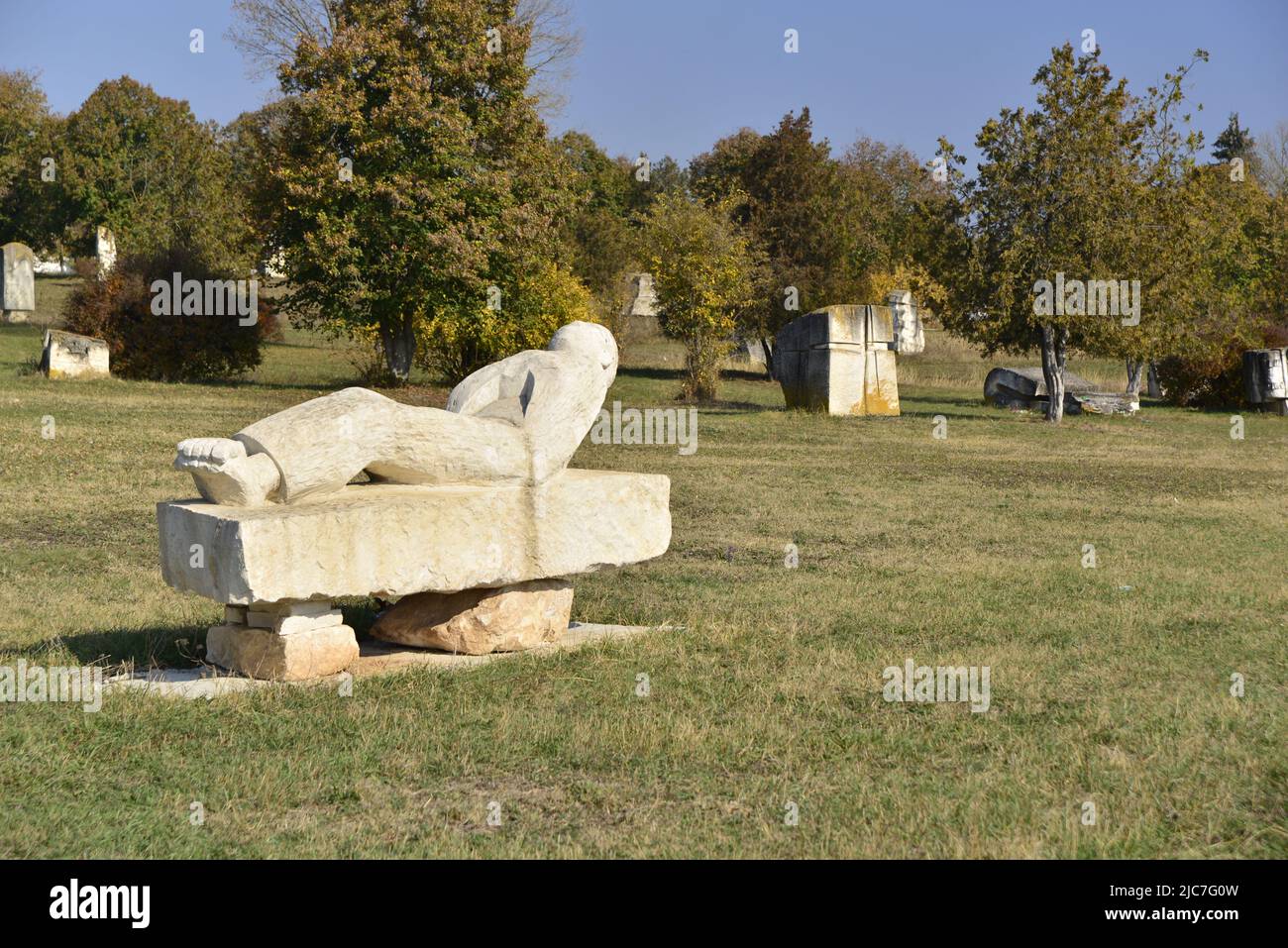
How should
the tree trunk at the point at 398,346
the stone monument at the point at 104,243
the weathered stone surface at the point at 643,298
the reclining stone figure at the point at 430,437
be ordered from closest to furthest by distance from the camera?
the reclining stone figure at the point at 430,437
the tree trunk at the point at 398,346
the stone monument at the point at 104,243
the weathered stone surface at the point at 643,298

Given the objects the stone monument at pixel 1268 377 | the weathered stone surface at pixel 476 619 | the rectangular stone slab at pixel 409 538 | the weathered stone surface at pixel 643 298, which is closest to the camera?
the rectangular stone slab at pixel 409 538

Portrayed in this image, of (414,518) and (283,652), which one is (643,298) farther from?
(283,652)

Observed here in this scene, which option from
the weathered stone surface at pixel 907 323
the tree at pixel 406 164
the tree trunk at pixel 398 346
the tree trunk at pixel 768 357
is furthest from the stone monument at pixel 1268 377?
the weathered stone surface at pixel 907 323

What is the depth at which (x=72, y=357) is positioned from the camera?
912 inches

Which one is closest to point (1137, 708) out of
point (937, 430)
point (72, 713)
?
point (72, 713)

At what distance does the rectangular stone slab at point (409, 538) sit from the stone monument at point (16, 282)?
101 feet

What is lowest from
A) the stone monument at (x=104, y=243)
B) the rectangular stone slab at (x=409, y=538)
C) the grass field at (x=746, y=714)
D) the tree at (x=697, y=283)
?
the grass field at (x=746, y=714)

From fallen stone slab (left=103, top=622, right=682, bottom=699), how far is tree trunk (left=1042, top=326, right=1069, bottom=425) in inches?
698

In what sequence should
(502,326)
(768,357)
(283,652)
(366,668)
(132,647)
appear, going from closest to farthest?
(283,652), (366,668), (132,647), (502,326), (768,357)

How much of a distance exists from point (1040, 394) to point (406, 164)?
13640mm

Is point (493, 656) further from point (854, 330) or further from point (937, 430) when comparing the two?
point (854, 330)

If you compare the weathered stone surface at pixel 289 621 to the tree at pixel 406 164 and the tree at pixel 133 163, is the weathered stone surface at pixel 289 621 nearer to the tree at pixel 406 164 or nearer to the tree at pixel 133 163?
the tree at pixel 406 164

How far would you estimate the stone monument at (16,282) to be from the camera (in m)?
33.5

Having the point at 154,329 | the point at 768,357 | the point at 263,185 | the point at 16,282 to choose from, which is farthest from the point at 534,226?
the point at 16,282
